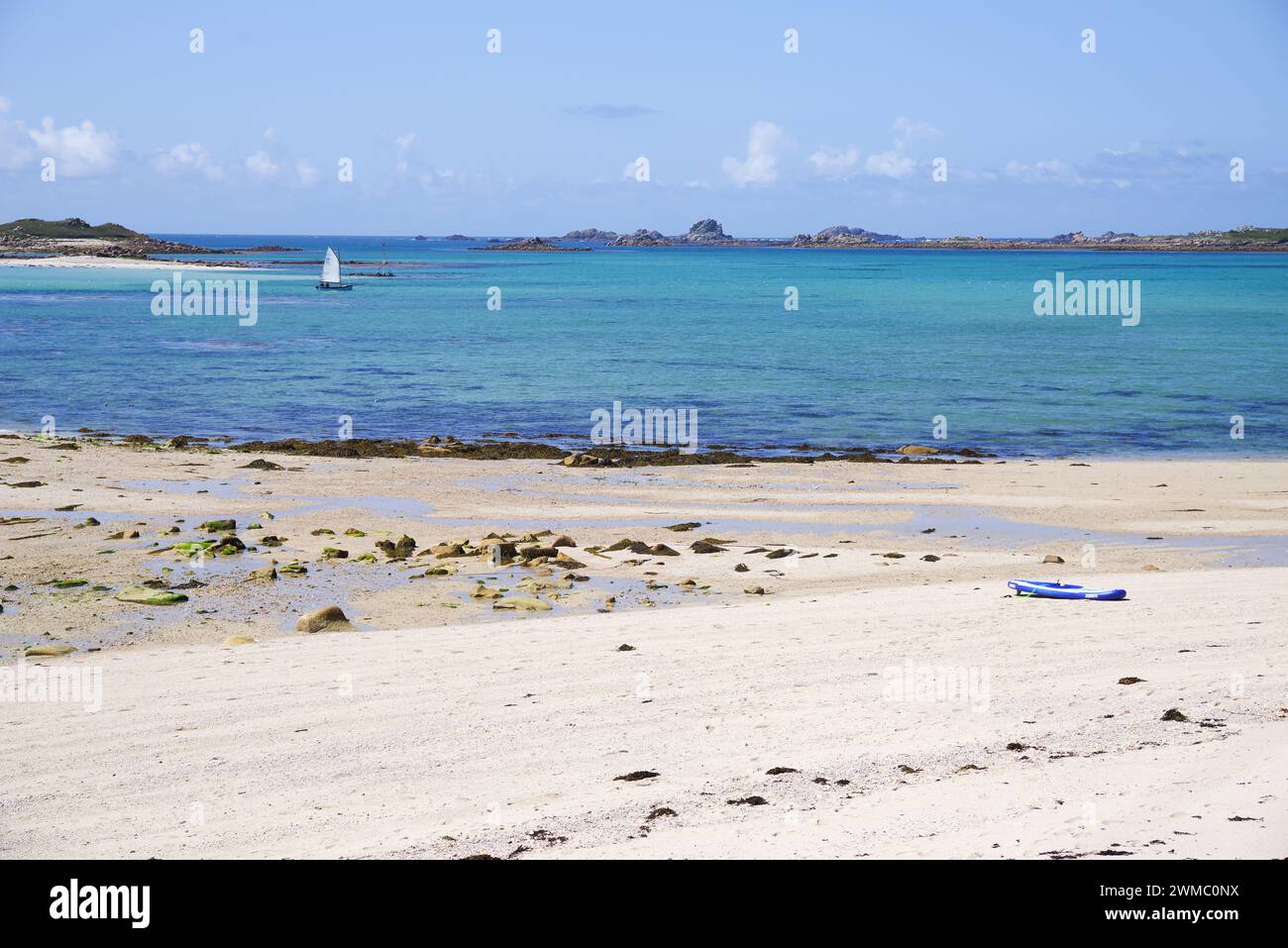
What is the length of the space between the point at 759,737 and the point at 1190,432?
28151 millimetres

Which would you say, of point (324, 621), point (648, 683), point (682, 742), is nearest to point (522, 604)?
point (324, 621)

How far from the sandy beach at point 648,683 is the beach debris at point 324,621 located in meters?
0.20

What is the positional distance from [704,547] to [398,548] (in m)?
4.64

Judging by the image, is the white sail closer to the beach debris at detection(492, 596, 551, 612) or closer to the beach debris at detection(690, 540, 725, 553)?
the beach debris at detection(690, 540, 725, 553)

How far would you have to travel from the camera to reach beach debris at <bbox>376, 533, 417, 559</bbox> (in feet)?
57.6

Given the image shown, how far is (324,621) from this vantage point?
13.8m

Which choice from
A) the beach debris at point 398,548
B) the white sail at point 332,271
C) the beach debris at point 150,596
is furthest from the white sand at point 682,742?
the white sail at point 332,271

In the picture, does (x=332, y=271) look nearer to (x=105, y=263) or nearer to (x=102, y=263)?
(x=105, y=263)

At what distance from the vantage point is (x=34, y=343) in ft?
177

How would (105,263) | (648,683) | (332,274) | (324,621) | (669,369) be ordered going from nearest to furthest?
(648,683) → (324,621) → (669,369) → (332,274) → (105,263)

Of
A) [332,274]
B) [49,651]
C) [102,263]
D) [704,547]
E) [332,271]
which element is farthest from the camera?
[102,263]

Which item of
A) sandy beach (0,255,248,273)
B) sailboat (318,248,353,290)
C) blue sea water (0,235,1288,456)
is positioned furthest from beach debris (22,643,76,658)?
sandy beach (0,255,248,273)
